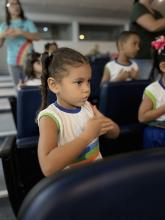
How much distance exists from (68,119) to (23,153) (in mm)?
389

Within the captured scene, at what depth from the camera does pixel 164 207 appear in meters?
0.39

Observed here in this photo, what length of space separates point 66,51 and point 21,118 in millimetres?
504

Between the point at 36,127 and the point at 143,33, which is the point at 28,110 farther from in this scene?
the point at 143,33

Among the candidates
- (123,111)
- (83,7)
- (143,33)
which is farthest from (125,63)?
(83,7)

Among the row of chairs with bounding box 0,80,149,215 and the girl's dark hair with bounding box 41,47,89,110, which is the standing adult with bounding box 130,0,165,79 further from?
the girl's dark hair with bounding box 41,47,89,110

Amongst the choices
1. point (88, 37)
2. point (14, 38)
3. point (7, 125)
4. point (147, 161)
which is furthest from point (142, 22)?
point (88, 37)

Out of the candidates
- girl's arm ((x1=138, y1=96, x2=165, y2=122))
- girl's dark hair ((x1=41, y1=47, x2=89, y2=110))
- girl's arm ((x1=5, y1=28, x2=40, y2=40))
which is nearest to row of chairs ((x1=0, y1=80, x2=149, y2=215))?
girl's arm ((x1=138, y1=96, x2=165, y2=122))

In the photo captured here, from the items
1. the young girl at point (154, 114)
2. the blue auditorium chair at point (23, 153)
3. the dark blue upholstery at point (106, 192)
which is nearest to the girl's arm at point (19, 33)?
the blue auditorium chair at point (23, 153)

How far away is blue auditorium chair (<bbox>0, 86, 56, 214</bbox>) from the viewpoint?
937 millimetres

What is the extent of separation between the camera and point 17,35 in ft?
7.93

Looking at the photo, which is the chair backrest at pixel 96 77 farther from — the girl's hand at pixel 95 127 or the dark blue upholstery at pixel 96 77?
the girl's hand at pixel 95 127

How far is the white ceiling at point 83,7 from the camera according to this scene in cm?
722

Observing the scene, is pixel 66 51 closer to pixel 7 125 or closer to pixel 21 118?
pixel 21 118

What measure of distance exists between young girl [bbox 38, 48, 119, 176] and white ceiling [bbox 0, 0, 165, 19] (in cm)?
656
